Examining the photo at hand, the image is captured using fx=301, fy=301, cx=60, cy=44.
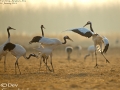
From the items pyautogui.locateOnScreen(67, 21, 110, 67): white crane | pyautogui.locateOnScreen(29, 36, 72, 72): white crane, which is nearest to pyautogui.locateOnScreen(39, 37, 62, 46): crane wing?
pyautogui.locateOnScreen(29, 36, 72, 72): white crane

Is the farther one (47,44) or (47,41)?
(47,44)

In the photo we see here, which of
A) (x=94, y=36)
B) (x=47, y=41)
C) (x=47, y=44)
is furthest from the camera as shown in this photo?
(x=94, y=36)

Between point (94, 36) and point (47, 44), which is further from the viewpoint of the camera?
A: point (94, 36)

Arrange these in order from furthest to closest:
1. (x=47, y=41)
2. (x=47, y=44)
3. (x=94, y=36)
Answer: (x=94, y=36) → (x=47, y=44) → (x=47, y=41)

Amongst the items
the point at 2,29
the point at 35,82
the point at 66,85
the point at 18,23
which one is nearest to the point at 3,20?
the point at 2,29

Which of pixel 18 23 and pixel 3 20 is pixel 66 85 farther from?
pixel 18 23

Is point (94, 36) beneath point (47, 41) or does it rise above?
above

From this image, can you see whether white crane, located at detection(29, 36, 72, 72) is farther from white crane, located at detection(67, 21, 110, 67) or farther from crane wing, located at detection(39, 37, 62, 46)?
white crane, located at detection(67, 21, 110, 67)

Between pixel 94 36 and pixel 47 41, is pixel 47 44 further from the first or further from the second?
pixel 94 36

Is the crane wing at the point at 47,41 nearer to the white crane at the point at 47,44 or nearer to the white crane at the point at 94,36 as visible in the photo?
the white crane at the point at 47,44

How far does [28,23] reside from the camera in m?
20.8

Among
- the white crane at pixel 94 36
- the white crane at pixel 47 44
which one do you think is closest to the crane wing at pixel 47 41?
the white crane at pixel 47 44

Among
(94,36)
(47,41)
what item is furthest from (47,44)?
(94,36)

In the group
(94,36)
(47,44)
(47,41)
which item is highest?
(94,36)
